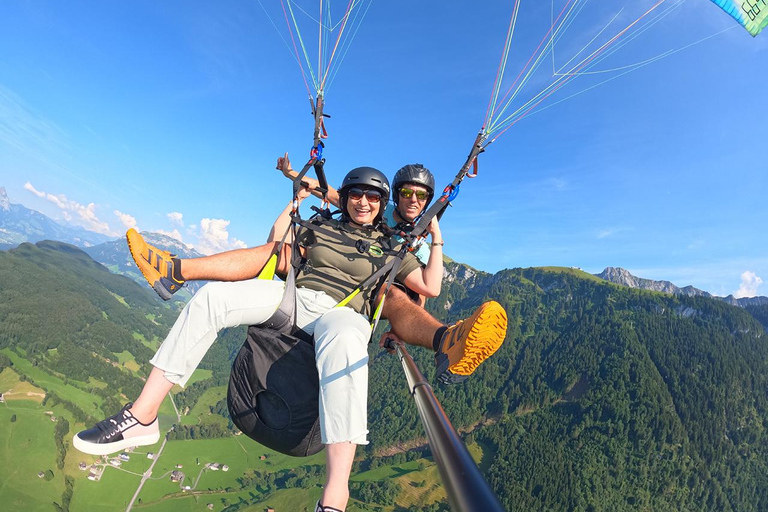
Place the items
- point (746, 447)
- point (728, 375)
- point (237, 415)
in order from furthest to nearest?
point (728, 375), point (746, 447), point (237, 415)

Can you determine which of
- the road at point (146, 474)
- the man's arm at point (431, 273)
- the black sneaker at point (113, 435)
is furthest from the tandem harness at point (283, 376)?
the road at point (146, 474)

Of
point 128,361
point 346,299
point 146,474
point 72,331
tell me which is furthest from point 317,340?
point 72,331

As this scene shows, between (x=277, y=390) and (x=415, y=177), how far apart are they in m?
2.97

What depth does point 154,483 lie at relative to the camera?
265 ft

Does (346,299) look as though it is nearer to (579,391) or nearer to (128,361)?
(579,391)

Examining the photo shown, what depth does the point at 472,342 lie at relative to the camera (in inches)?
112

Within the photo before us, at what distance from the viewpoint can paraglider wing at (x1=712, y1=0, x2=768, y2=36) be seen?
19.1 ft

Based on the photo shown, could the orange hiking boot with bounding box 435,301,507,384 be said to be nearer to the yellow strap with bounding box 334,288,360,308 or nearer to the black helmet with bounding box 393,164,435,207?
the yellow strap with bounding box 334,288,360,308

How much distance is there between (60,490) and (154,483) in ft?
51.1

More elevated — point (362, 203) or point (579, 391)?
point (362, 203)

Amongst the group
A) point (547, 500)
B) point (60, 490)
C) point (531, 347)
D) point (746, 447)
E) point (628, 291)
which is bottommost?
point (60, 490)

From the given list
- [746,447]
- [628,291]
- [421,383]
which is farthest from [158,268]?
[628,291]

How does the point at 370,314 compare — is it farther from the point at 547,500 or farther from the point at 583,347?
the point at 583,347

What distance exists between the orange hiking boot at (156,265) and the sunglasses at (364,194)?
1.91 meters
